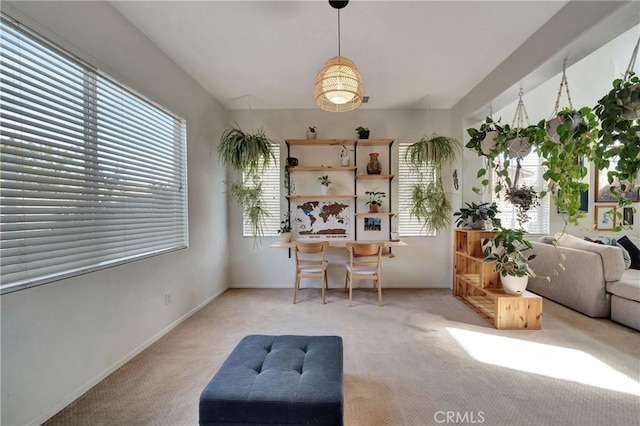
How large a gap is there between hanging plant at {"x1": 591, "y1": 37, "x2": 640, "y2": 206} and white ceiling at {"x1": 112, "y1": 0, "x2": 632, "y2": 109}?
3.72 feet

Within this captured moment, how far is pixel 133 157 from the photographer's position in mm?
2230

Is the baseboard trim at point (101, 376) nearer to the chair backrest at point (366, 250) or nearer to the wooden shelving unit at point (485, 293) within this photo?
the chair backrest at point (366, 250)

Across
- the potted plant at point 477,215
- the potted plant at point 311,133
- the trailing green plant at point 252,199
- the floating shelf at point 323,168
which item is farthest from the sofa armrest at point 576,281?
the trailing green plant at point 252,199

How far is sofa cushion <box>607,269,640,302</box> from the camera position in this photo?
2.61m

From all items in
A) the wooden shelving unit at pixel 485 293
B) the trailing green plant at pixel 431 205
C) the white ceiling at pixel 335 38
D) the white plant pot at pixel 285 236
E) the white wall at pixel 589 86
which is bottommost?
the wooden shelving unit at pixel 485 293

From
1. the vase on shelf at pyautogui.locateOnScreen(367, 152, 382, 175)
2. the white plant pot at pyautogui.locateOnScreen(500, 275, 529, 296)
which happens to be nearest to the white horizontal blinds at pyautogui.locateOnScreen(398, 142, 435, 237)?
the vase on shelf at pyautogui.locateOnScreen(367, 152, 382, 175)

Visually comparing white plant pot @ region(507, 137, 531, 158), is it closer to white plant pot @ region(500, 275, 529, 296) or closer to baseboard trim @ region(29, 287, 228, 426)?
white plant pot @ region(500, 275, 529, 296)

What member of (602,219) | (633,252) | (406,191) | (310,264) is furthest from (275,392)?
(602,219)

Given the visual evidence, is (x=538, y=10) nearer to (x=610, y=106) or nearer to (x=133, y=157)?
(x=610, y=106)

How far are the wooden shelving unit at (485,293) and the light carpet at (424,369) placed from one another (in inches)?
5.5

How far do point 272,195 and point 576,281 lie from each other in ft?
13.6

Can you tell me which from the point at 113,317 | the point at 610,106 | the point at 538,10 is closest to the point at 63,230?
the point at 113,317

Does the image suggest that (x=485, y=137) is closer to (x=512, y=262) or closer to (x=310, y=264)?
(x=512, y=262)

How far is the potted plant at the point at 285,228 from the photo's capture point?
3879 mm
